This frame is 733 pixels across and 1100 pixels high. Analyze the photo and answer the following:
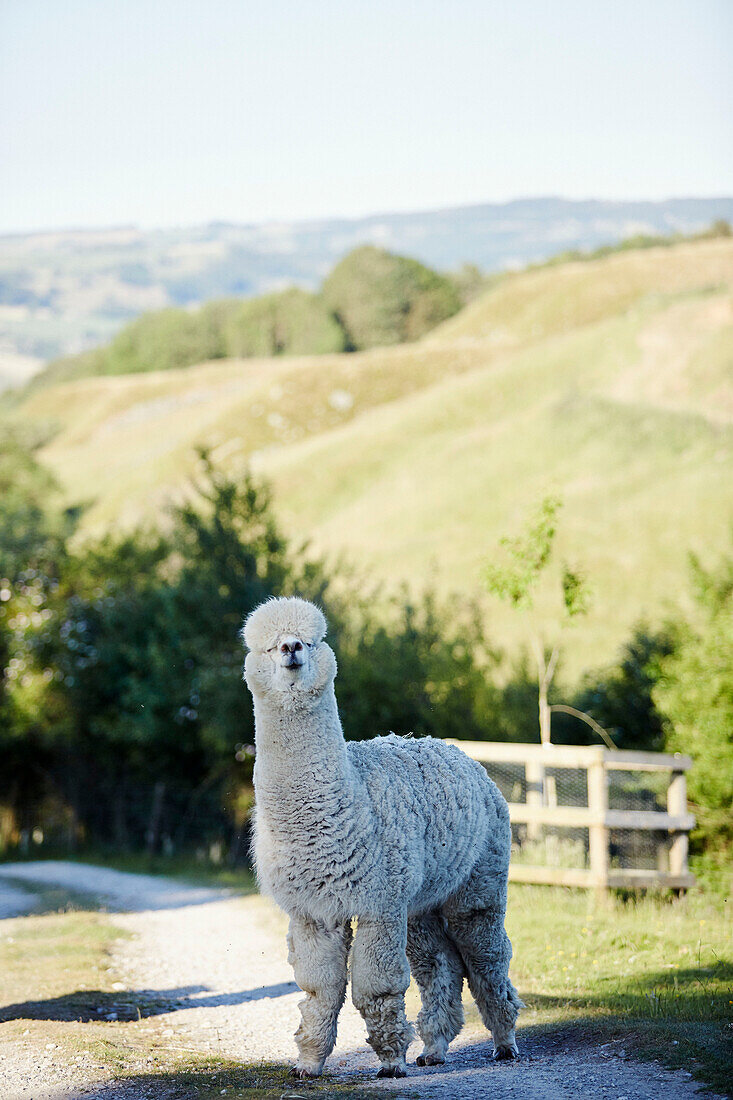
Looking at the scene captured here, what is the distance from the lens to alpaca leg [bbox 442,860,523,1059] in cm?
638

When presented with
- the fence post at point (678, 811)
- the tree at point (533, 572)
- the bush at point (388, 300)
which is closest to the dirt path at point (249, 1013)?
the fence post at point (678, 811)

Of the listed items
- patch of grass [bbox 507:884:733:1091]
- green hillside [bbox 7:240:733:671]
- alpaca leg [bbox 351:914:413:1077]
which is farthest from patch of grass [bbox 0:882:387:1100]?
green hillside [bbox 7:240:733:671]

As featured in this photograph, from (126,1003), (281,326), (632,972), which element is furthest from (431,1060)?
(281,326)

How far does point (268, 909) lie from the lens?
12625 millimetres

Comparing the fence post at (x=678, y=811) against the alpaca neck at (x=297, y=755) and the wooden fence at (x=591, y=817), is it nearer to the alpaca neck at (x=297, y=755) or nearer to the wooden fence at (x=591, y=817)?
the wooden fence at (x=591, y=817)

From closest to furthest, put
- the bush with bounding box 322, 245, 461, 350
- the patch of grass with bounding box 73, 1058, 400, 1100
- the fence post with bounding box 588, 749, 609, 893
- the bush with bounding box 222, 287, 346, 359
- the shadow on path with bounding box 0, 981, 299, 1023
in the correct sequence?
1. the patch of grass with bounding box 73, 1058, 400, 1100
2. the shadow on path with bounding box 0, 981, 299, 1023
3. the fence post with bounding box 588, 749, 609, 893
4. the bush with bounding box 322, 245, 461, 350
5. the bush with bounding box 222, 287, 346, 359

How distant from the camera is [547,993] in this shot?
8.02 metres

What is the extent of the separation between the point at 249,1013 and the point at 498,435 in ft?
138

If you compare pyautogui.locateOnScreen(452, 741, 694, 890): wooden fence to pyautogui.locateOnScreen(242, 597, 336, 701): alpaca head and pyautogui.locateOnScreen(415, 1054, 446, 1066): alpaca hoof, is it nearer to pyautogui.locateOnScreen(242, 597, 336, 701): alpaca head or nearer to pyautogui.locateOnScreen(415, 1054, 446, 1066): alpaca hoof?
pyautogui.locateOnScreen(415, 1054, 446, 1066): alpaca hoof

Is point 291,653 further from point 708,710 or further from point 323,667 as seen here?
point 708,710

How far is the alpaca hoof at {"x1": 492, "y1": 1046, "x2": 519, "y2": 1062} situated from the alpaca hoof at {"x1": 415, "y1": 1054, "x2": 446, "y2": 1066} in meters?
0.31

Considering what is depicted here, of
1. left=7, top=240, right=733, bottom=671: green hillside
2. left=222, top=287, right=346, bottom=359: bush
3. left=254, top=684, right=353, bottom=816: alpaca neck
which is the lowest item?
left=254, top=684, right=353, bottom=816: alpaca neck

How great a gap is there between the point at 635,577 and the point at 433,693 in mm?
19449

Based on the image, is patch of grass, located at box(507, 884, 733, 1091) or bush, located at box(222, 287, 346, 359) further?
bush, located at box(222, 287, 346, 359)
